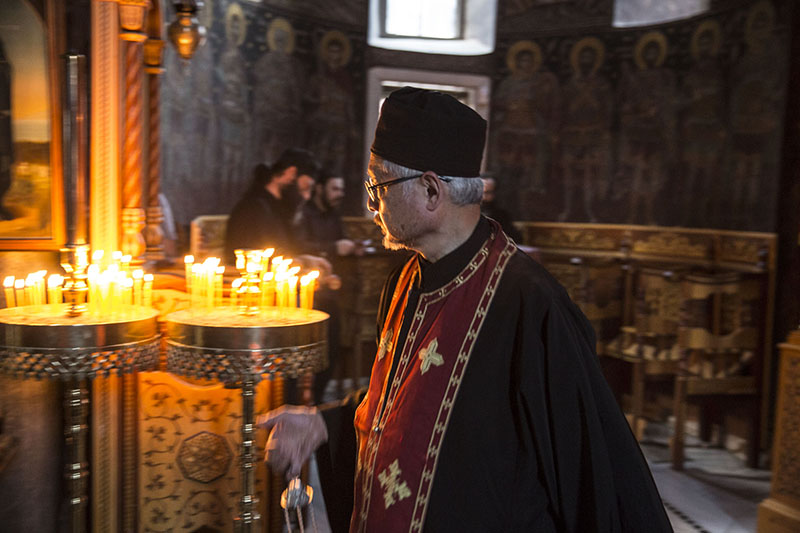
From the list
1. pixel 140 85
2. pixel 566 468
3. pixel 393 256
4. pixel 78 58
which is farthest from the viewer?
pixel 393 256

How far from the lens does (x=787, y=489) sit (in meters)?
3.84

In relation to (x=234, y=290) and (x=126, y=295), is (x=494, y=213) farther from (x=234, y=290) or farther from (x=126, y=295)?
(x=126, y=295)

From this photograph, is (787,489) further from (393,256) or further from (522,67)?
(522,67)

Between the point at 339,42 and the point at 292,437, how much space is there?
26.1ft

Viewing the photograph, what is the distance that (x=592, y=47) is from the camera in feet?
29.0

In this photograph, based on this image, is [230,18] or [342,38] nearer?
[230,18]

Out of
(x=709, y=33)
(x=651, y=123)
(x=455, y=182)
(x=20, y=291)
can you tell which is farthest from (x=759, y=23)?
(x=20, y=291)

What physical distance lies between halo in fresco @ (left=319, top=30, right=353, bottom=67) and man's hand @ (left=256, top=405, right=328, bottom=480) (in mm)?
7725

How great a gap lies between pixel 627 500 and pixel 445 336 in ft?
1.51

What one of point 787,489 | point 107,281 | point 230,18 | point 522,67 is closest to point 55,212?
point 107,281

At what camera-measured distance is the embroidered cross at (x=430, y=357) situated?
151 centimetres

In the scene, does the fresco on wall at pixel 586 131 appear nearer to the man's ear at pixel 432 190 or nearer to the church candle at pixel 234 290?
the church candle at pixel 234 290

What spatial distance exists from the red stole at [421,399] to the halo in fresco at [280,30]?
23.3 ft

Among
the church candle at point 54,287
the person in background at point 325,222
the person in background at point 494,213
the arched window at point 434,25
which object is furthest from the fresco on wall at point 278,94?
the church candle at point 54,287
